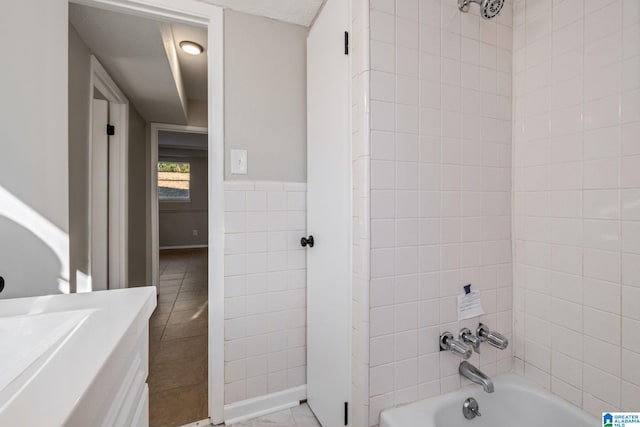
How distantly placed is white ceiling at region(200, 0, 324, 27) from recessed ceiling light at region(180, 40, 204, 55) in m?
0.90

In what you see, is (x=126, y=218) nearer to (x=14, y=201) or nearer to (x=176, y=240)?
(x=14, y=201)

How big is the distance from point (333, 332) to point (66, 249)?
121cm

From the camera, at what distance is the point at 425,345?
1.17m

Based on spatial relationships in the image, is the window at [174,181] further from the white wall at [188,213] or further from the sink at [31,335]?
the sink at [31,335]

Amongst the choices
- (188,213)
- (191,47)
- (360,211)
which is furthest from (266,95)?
(188,213)

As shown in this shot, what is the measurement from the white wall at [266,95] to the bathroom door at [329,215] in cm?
8

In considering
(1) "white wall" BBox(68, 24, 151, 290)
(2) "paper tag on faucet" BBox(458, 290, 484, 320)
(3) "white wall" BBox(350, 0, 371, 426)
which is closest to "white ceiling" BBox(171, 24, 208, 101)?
→ (1) "white wall" BBox(68, 24, 151, 290)

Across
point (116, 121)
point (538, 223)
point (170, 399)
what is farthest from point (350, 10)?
point (116, 121)

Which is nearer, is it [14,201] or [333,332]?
[14,201]

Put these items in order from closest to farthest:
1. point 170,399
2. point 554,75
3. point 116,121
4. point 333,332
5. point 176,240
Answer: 1. point 554,75
2. point 333,332
3. point 170,399
4. point 116,121
5. point 176,240

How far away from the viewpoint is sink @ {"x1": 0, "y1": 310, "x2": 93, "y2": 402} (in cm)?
56

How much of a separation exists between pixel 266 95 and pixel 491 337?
159 cm

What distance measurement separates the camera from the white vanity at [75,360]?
0.37 m

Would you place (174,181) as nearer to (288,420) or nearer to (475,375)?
(288,420)
